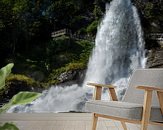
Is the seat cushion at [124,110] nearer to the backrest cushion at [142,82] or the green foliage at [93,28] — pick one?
the backrest cushion at [142,82]

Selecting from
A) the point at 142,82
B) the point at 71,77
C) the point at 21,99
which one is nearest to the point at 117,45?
the point at 71,77

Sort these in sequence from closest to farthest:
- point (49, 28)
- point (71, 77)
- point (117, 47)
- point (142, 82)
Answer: point (142, 82) < point (71, 77) < point (49, 28) < point (117, 47)

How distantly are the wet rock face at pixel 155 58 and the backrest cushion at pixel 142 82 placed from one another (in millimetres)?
7476

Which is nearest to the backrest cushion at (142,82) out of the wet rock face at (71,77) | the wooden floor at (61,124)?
the wooden floor at (61,124)

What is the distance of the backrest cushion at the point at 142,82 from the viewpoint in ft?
8.66

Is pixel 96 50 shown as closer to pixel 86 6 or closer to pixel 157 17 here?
pixel 86 6

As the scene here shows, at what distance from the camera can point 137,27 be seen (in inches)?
474

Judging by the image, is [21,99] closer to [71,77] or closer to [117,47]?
[71,77]

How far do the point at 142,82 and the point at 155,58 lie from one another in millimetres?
8208

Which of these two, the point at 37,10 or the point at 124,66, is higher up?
the point at 37,10

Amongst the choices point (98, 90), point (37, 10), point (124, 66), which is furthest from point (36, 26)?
point (98, 90)

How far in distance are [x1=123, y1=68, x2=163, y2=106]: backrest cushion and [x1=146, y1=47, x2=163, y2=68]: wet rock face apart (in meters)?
7.48

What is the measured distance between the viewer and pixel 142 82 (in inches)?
110

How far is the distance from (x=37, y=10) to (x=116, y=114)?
32.8ft
